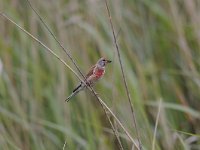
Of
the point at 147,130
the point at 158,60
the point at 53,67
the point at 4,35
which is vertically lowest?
the point at 147,130

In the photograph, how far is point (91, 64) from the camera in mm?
3453

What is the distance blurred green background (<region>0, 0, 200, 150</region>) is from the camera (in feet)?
10.3

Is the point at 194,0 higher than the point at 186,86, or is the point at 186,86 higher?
the point at 194,0

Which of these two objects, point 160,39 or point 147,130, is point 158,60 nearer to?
point 160,39

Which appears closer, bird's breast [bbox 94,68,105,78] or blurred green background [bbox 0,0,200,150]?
bird's breast [bbox 94,68,105,78]

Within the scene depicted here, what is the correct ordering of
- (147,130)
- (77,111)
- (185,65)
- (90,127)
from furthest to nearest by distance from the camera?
1. (185,65)
2. (77,111)
3. (90,127)
4. (147,130)

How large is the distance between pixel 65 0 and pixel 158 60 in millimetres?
750

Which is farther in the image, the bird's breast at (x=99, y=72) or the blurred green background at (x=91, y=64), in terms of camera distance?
the blurred green background at (x=91, y=64)

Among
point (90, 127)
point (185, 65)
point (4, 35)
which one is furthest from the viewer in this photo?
point (185, 65)

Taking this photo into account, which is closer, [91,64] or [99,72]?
[99,72]

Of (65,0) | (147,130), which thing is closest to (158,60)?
(65,0)

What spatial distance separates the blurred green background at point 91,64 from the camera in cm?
313

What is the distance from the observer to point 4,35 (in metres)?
3.57

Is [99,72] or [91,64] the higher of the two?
[91,64]
